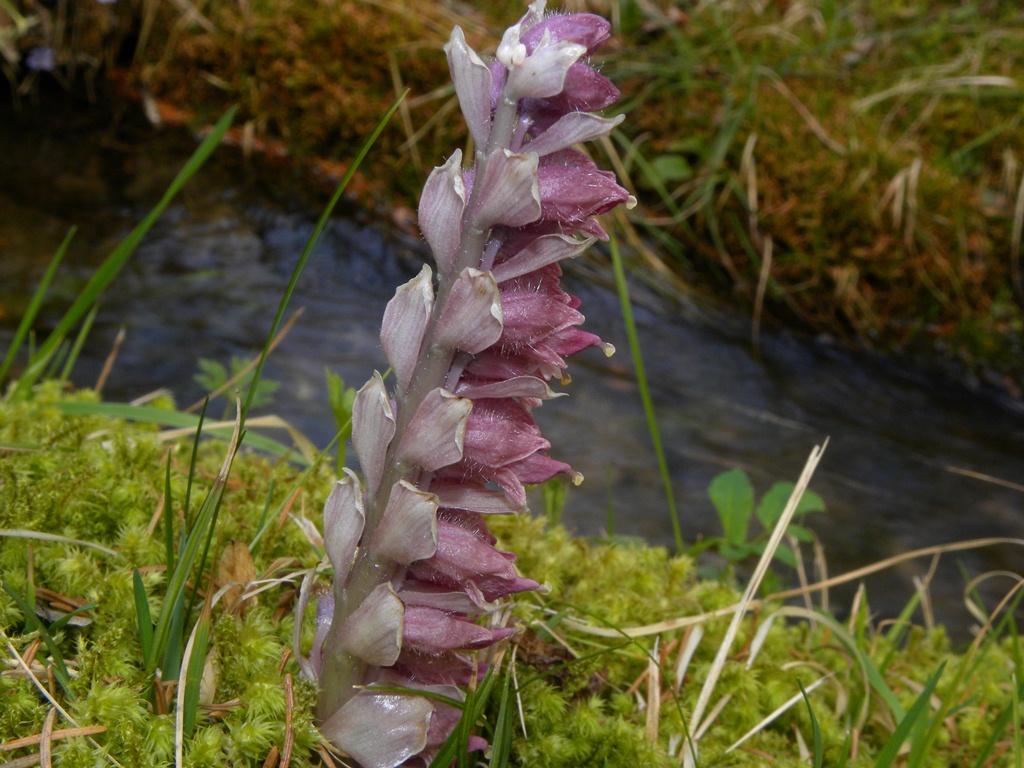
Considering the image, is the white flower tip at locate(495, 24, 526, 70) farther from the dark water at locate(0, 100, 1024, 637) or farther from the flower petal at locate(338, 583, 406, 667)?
the dark water at locate(0, 100, 1024, 637)

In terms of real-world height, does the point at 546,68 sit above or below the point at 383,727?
above

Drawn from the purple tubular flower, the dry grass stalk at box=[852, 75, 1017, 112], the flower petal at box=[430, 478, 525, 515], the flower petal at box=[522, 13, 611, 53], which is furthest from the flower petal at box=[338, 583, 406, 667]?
the dry grass stalk at box=[852, 75, 1017, 112]

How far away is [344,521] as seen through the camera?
55.4 inches

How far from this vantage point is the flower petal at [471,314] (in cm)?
128

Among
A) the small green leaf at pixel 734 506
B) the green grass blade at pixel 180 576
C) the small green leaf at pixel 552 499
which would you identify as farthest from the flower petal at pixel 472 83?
the small green leaf at pixel 734 506

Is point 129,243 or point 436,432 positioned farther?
point 129,243

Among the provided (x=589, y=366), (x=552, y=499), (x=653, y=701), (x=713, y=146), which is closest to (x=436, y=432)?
(x=653, y=701)

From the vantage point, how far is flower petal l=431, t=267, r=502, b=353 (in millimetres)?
1282

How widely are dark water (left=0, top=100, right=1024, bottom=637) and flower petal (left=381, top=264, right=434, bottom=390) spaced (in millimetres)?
2905

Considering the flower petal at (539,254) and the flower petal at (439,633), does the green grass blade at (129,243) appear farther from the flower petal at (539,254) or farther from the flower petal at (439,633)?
the flower petal at (439,633)

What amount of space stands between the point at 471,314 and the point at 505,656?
0.81m

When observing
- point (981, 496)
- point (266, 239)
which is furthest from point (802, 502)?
point (266, 239)

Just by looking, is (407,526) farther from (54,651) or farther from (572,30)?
(572,30)

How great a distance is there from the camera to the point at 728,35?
675 centimetres
